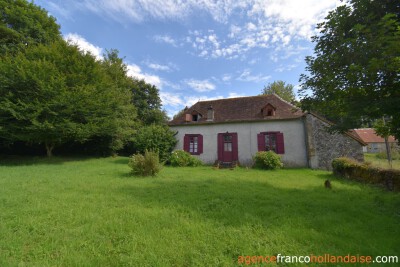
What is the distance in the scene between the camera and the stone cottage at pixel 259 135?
13.2m

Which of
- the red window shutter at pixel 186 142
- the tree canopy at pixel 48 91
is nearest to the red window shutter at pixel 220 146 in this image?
the red window shutter at pixel 186 142

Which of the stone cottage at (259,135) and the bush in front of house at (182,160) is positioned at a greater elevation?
the stone cottage at (259,135)

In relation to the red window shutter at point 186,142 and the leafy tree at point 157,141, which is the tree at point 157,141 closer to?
the leafy tree at point 157,141

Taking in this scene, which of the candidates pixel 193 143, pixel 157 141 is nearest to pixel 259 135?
pixel 193 143

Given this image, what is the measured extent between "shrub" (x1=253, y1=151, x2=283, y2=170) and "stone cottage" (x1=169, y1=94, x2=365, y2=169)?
1.50m

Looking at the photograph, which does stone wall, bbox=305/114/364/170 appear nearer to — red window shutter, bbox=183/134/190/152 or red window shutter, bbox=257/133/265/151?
red window shutter, bbox=257/133/265/151

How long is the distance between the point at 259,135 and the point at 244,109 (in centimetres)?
273

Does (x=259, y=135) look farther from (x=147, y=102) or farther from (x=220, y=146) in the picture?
(x=147, y=102)

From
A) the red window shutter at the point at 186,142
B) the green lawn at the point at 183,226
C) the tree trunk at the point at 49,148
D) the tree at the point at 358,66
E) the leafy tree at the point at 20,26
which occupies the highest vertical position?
the leafy tree at the point at 20,26

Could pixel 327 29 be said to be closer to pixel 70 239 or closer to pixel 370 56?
pixel 370 56

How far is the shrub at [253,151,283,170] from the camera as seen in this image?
41.4 feet

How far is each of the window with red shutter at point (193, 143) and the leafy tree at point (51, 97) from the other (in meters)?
6.09

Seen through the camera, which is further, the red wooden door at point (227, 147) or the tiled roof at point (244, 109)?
the red wooden door at point (227, 147)

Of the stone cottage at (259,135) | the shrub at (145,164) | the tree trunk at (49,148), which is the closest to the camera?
the shrub at (145,164)
